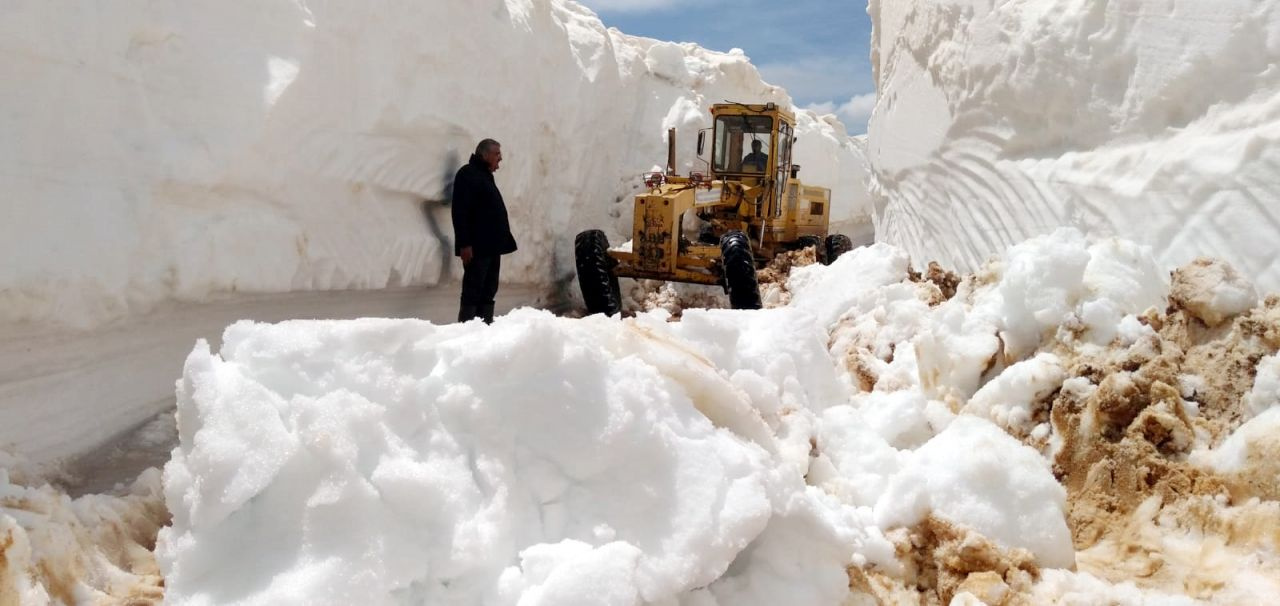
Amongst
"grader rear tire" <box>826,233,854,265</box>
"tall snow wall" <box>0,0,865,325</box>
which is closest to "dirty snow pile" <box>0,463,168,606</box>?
"tall snow wall" <box>0,0,865,325</box>

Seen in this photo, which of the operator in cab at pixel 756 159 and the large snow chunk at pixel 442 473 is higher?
the operator in cab at pixel 756 159

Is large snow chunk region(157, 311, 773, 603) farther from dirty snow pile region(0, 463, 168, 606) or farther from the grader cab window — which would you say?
the grader cab window

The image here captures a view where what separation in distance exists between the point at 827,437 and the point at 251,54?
10.2ft

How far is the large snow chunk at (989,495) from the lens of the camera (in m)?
2.10

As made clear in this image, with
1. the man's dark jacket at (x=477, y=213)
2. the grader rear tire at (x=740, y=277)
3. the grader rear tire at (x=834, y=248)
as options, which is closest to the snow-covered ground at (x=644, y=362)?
the man's dark jacket at (x=477, y=213)

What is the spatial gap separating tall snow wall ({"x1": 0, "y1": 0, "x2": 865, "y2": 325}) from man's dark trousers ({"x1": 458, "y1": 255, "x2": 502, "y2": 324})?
0.29 meters

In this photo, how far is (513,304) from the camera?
7.27 metres

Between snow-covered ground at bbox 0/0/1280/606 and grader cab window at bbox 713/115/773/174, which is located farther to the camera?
grader cab window at bbox 713/115/773/174

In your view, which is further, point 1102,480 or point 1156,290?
point 1156,290

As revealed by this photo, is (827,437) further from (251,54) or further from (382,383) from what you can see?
(251,54)

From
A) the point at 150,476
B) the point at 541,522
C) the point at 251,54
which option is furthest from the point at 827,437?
the point at 251,54

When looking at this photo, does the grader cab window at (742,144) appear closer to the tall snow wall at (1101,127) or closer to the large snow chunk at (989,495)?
the tall snow wall at (1101,127)

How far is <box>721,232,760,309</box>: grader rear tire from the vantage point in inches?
259

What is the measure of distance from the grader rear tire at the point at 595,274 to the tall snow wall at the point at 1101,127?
9.63ft
